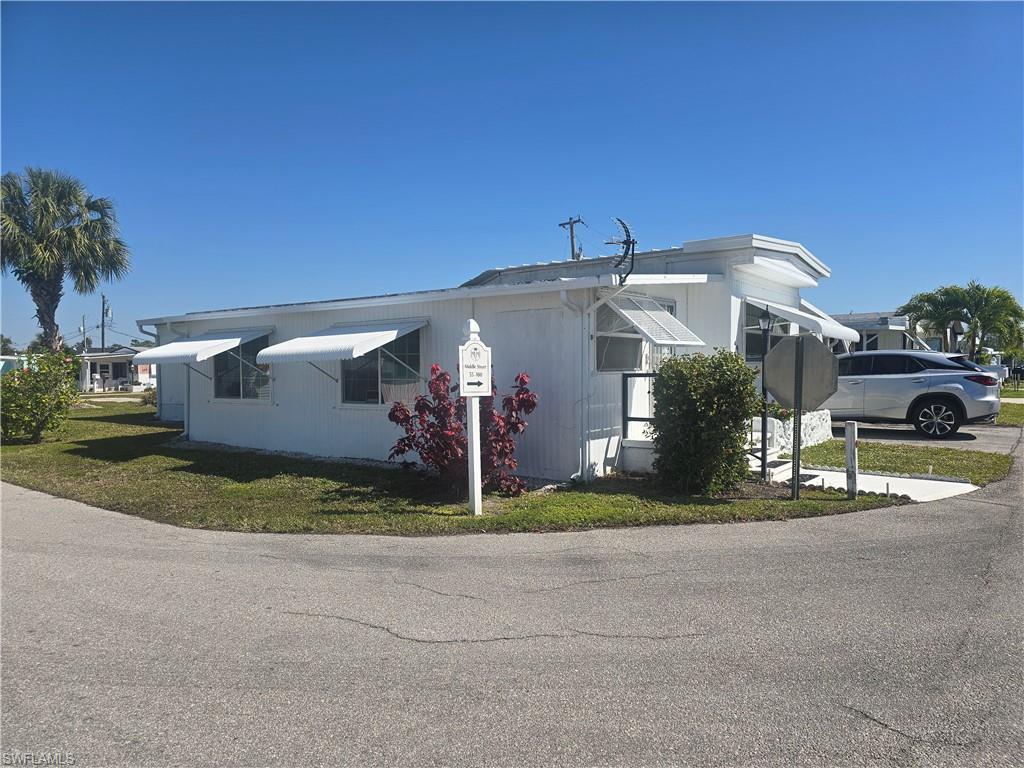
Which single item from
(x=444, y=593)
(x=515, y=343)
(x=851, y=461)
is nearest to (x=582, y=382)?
(x=515, y=343)

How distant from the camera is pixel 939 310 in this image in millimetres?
30844

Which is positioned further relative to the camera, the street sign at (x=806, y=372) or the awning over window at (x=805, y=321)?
the awning over window at (x=805, y=321)

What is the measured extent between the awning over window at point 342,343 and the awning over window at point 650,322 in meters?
3.07

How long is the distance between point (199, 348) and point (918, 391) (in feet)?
42.8

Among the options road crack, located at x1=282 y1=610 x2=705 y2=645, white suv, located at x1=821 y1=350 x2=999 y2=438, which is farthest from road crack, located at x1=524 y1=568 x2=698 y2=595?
white suv, located at x1=821 y1=350 x2=999 y2=438

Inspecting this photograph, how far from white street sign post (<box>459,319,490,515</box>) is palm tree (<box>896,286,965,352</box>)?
29.0 metres

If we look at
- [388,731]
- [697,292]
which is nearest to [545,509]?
[388,731]

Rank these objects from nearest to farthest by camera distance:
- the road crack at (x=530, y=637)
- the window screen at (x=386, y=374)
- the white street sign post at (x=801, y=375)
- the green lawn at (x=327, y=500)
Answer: the road crack at (x=530, y=637)
the green lawn at (x=327, y=500)
the white street sign post at (x=801, y=375)
the window screen at (x=386, y=374)

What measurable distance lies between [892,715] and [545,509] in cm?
454

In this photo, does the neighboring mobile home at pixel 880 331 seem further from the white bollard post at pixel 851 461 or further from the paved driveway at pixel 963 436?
the white bollard post at pixel 851 461

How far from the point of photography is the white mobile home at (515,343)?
9219mm

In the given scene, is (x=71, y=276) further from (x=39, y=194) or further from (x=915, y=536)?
(x=915, y=536)

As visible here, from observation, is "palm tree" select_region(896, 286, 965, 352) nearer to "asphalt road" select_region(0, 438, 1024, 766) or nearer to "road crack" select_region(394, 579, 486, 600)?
"asphalt road" select_region(0, 438, 1024, 766)

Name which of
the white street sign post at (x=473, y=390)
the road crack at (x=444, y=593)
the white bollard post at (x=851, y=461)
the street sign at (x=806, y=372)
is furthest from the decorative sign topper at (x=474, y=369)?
the white bollard post at (x=851, y=461)
